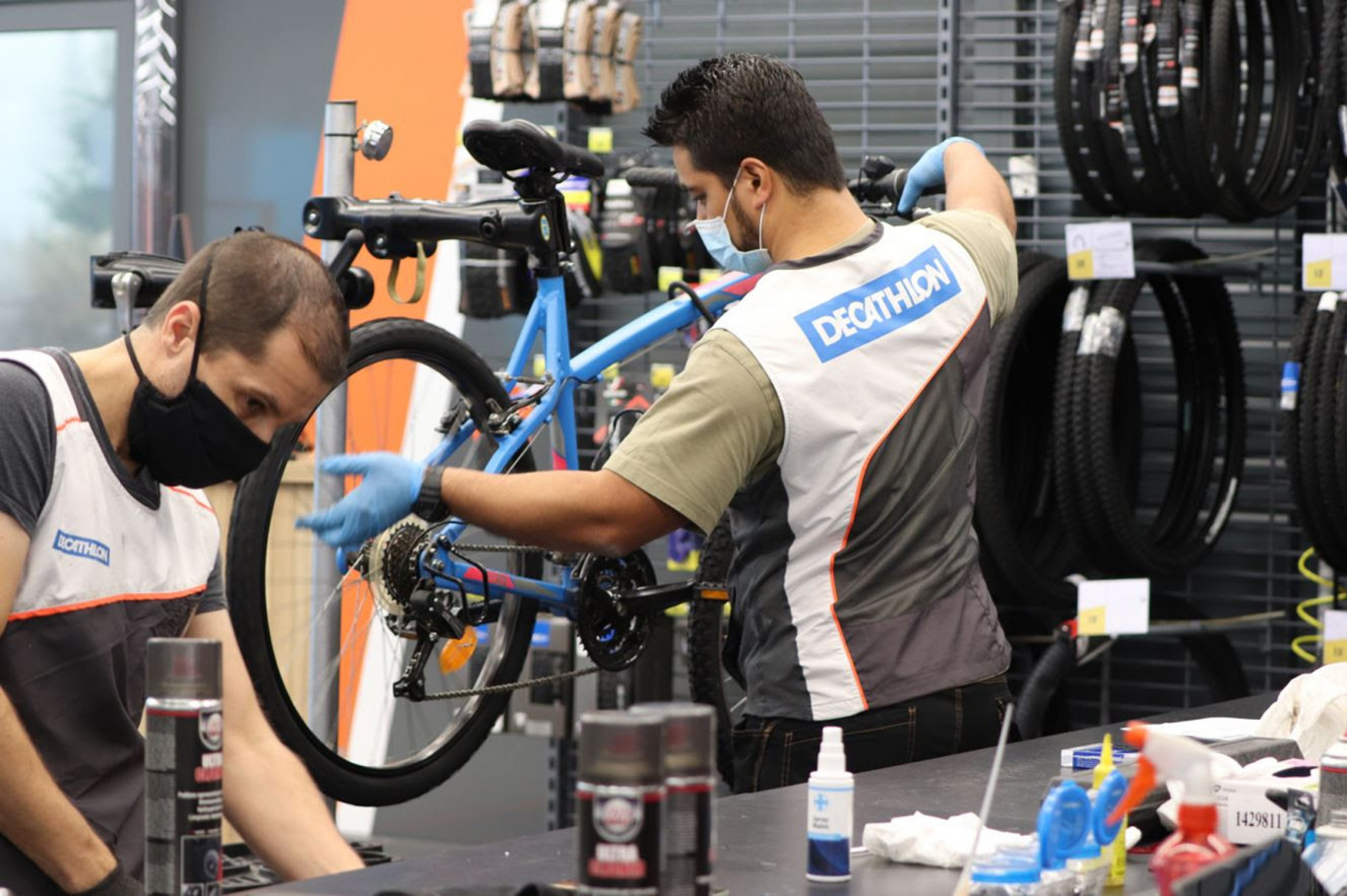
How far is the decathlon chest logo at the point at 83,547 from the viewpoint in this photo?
6.90 feet

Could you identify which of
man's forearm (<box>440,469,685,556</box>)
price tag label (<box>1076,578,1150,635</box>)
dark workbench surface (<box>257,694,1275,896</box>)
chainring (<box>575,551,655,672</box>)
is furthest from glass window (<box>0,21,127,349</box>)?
dark workbench surface (<box>257,694,1275,896</box>)

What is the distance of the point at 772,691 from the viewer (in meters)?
2.67

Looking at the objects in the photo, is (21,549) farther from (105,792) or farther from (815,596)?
(815,596)

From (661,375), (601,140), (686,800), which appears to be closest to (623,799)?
(686,800)

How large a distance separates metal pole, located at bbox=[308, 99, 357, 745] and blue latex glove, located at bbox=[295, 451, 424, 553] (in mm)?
873

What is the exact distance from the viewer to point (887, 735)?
8.63 feet

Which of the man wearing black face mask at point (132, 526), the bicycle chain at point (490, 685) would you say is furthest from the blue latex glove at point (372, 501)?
the bicycle chain at point (490, 685)

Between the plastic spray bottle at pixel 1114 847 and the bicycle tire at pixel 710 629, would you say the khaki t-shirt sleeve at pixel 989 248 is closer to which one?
the plastic spray bottle at pixel 1114 847

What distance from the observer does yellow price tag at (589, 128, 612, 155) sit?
5.56m

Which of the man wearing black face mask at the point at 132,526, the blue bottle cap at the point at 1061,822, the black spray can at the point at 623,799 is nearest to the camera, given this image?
Answer: the black spray can at the point at 623,799

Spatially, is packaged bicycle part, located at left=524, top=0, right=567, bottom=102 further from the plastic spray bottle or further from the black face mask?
the plastic spray bottle

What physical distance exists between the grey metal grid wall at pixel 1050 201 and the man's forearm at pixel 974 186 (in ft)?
→ 6.32

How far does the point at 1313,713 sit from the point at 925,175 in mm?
1391

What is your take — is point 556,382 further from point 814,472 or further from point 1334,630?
point 1334,630
